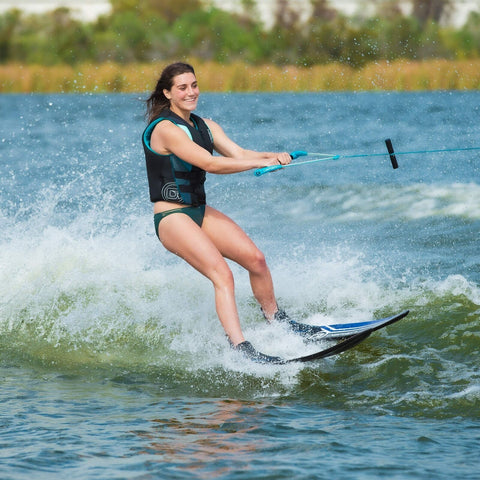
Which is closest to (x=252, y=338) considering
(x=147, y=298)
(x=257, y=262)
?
(x=257, y=262)

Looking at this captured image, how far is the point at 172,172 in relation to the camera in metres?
5.33

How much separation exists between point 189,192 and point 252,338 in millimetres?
1022

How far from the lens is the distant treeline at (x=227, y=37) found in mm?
47125

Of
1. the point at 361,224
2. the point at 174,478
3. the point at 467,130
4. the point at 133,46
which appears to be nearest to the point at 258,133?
the point at 467,130

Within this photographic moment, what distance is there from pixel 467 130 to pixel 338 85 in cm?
1306

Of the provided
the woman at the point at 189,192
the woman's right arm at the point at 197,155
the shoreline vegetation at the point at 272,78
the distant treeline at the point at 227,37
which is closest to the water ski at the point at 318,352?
the woman at the point at 189,192

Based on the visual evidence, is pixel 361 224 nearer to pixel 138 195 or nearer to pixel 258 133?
pixel 138 195

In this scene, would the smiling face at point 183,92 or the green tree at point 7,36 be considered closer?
the smiling face at point 183,92

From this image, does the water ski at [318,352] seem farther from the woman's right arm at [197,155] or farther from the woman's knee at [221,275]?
the woman's right arm at [197,155]

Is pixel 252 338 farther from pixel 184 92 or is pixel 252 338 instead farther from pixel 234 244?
pixel 184 92

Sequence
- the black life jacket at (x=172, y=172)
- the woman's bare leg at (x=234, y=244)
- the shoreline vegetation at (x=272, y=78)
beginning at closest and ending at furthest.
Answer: the black life jacket at (x=172, y=172), the woman's bare leg at (x=234, y=244), the shoreline vegetation at (x=272, y=78)

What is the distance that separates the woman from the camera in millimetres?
5238

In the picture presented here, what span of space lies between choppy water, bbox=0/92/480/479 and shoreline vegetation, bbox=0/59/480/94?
15.3 meters

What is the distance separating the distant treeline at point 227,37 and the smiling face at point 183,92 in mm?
38918
